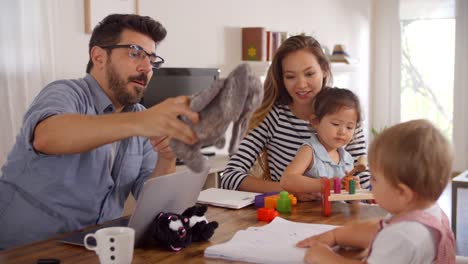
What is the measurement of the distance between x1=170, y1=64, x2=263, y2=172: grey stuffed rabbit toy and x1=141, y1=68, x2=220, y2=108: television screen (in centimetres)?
221

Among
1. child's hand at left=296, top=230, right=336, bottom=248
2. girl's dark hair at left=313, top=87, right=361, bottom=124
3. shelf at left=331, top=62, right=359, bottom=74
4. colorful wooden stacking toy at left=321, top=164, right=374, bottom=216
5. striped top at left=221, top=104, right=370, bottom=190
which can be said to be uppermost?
shelf at left=331, top=62, right=359, bottom=74

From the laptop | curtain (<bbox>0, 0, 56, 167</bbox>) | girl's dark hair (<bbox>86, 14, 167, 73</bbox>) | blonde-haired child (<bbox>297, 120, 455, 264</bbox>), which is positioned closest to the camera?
blonde-haired child (<bbox>297, 120, 455, 264</bbox>)

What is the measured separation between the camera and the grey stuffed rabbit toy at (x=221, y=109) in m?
1.16

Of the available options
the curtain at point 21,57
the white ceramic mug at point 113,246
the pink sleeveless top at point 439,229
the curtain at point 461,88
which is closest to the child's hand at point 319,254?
the pink sleeveless top at point 439,229

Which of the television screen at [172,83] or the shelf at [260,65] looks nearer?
the television screen at [172,83]

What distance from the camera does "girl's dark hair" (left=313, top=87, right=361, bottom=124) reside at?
2.06m

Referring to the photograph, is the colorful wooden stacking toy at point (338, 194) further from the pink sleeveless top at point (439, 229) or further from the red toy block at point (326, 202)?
the pink sleeveless top at point (439, 229)

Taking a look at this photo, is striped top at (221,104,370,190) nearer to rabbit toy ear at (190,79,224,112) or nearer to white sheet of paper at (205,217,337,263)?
white sheet of paper at (205,217,337,263)

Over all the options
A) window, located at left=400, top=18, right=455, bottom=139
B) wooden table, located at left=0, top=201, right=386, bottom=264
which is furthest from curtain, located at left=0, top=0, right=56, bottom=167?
window, located at left=400, top=18, right=455, bottom=139

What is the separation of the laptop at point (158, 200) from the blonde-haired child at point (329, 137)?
53cm

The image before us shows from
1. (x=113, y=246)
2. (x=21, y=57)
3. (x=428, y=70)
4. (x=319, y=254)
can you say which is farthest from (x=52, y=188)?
(x=428, y=70)

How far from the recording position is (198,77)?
13.0 ft

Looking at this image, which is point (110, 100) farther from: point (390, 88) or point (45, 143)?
point (390, 88)

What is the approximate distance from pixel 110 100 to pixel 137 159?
214 mm
